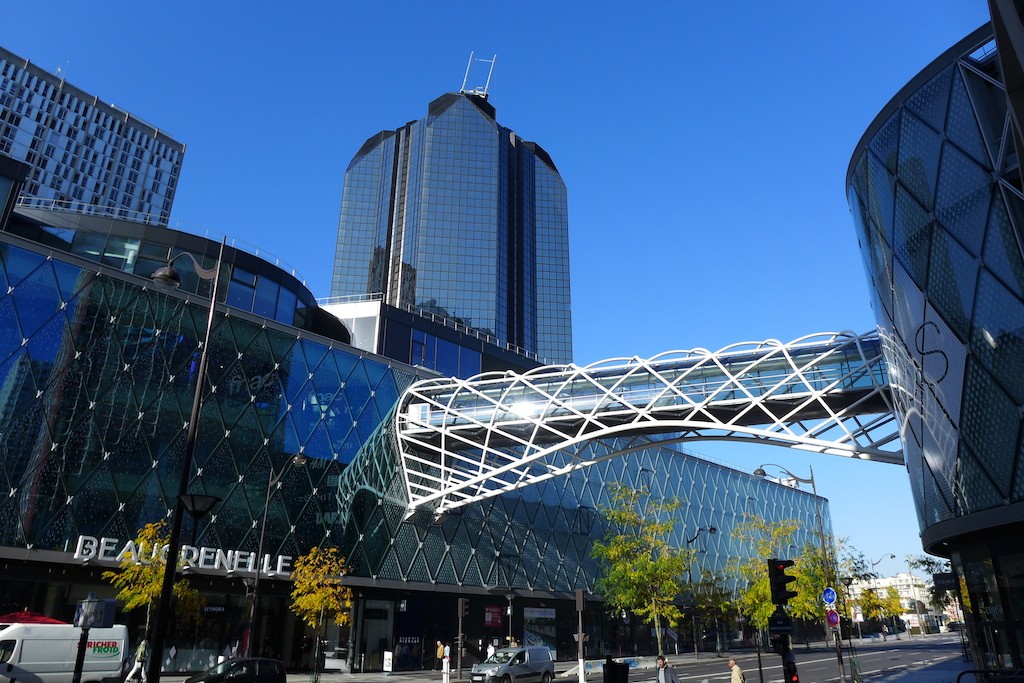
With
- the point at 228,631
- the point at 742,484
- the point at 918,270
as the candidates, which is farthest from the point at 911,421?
the point at 742,484

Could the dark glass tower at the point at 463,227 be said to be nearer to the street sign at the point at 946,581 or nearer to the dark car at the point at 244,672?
the dark car at the point at 244,672

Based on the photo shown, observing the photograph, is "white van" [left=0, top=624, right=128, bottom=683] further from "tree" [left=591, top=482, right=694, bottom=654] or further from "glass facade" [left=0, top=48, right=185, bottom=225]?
"glass facade" [left=0, top=48, right=185, bottom=225]

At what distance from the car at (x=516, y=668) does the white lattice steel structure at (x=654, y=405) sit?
1161 cm

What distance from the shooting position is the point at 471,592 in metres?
45.6

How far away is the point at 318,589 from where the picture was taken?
112ft

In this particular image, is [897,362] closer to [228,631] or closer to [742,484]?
[228,631]

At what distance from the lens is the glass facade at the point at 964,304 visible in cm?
1648

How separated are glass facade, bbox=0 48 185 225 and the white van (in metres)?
107

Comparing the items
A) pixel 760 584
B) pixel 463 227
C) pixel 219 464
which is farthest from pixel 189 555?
pixel 463 227

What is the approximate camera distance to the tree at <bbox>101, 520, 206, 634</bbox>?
2853 centimetres

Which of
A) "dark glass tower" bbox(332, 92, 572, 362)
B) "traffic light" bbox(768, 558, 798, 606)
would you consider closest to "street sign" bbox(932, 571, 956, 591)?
"traffic light" bbox(768, 558, 798, 606)

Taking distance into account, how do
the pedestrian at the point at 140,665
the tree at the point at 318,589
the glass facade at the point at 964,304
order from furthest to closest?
1. the tree at the point at 318,589
2. the pedestrian at the point at 140,665
3. the glass facade at the point at 964,304

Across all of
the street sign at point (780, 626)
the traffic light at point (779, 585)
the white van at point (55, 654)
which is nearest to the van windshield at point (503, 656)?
the white van at point (55, 654)

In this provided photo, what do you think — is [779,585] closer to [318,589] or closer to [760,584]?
[318,589]
